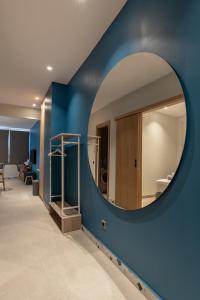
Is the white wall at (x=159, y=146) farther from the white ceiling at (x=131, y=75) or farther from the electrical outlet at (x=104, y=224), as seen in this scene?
the electrical outlet at (x=104, y=224)

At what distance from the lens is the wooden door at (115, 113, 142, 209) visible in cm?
158

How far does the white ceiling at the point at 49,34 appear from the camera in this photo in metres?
1.79

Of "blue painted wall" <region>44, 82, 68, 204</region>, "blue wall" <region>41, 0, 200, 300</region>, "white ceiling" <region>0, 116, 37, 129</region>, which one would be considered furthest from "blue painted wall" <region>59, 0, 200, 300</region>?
"white ceiling" <region>0, 116, 37, 129</region>

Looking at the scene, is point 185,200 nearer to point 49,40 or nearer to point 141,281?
point 141,281

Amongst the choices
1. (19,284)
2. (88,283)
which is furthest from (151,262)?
(19,284)

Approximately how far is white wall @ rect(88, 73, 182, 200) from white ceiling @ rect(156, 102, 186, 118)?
0.08m

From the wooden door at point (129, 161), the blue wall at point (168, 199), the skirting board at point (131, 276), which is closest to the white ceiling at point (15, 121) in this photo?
Answer: the blue wall at point (168, 199)

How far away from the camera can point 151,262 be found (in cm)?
137

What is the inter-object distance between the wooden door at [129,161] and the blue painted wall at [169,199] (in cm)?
14

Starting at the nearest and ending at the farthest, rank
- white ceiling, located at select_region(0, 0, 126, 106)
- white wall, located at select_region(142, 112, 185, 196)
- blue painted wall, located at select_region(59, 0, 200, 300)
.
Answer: blue painted wall, located at select_region(59, 0, 200, 300), white wall, located at select_region(142, 112, 185, 196), white ceiling, located at select_region(0, 0, 126, 106)

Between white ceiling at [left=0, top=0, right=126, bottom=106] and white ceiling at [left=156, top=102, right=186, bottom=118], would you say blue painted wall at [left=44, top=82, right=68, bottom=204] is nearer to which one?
white ceiling at [left=0, top=0, right=126, bottom=106]

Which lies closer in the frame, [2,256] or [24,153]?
[2,256]

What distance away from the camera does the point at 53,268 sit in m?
1.75

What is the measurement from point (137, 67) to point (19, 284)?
2.23 metres
